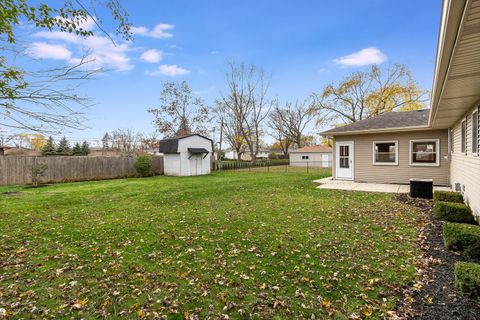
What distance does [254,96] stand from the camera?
32656mm

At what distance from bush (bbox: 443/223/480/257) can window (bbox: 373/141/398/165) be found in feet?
27.3

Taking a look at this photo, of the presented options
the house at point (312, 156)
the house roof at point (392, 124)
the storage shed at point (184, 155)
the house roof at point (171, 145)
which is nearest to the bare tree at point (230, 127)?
the house at point (312, 156)

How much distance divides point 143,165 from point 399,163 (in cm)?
1515

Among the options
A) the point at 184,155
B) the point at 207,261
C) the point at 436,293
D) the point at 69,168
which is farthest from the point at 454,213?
the point at 69,168

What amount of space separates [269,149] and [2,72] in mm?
68754

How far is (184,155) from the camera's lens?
18.3 m

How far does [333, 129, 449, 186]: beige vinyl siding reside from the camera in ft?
34.1

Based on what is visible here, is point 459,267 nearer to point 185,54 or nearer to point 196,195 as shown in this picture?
point 196,195

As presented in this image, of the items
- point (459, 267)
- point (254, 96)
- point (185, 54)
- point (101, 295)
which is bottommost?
point (101, 295)

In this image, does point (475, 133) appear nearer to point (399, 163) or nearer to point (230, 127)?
point (399, 163)

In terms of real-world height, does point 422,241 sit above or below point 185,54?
below

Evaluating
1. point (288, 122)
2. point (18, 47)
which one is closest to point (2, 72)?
point (18, 47)

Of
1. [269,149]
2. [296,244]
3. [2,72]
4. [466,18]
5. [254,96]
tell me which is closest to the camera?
[466,18]

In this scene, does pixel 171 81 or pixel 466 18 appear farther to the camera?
pixel 171 81
